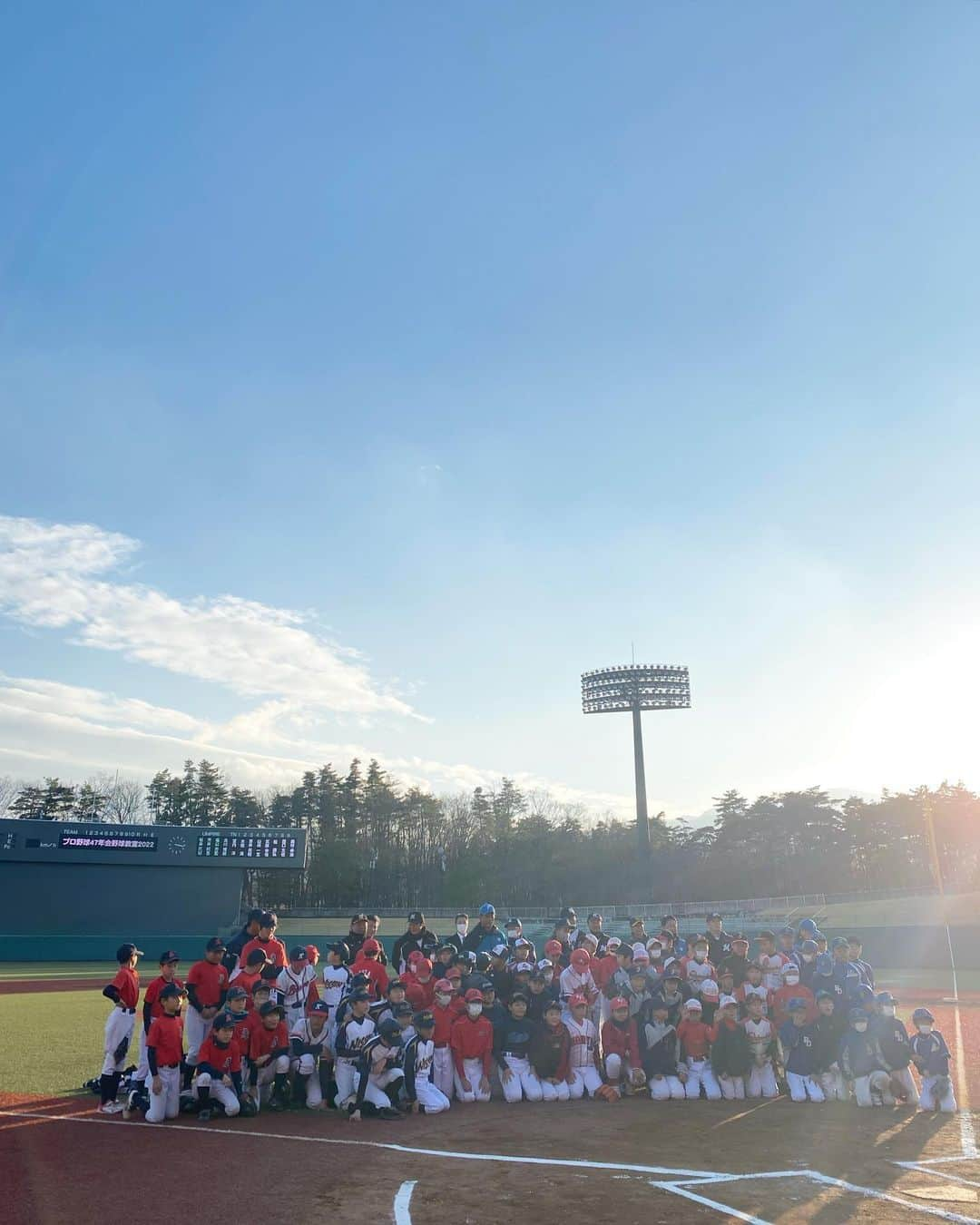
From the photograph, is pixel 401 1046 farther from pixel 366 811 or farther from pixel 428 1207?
pixel 366 811

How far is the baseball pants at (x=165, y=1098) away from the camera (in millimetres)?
8148

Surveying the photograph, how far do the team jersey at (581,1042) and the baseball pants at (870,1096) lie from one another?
9.03ft

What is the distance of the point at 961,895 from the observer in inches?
1836

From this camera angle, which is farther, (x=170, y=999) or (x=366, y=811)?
(x=366, y=811)

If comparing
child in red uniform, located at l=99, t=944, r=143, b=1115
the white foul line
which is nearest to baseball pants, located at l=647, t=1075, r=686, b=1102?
the white foul line

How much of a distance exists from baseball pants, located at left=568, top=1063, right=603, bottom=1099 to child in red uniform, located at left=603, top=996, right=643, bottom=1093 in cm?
25

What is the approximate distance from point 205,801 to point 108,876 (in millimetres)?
35108

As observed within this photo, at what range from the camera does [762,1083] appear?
9617mm

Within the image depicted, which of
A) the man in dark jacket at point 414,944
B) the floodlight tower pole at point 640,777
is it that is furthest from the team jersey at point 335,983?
the floodlight tower pole at point 640,777

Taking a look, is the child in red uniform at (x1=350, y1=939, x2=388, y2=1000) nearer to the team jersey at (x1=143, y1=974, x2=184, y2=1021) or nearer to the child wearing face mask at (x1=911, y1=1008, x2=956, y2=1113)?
the team jersey at (x1=143, y1=974, x2=184, y2=1021)

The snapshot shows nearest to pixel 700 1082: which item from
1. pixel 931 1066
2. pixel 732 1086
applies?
pixel 732 1086

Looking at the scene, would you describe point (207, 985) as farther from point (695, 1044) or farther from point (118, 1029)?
point (695, 1044)

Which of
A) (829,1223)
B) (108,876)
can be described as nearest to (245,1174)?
(829,1223)

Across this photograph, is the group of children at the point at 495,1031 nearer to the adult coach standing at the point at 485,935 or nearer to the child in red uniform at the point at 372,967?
the child in red uniform at the point at 372,967
